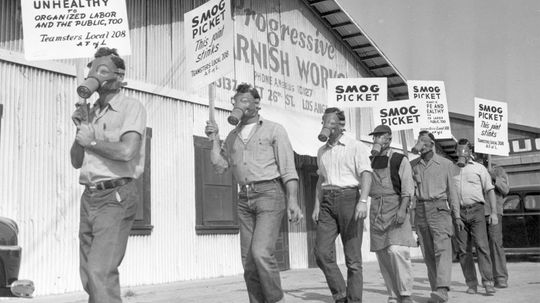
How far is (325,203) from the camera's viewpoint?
6977mm

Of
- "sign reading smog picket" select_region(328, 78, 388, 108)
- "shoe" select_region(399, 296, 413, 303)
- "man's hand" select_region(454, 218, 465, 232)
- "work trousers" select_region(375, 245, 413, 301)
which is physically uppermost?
"sign reading smog picket" select_region(328, 78, 388, 108)

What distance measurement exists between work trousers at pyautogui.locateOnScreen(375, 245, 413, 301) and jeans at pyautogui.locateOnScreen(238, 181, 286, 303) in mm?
2023

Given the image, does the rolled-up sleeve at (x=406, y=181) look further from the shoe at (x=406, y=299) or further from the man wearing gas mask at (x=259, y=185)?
the man wearing gas mask at (x=259, y=185)

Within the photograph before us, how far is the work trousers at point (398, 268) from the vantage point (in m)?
6.93

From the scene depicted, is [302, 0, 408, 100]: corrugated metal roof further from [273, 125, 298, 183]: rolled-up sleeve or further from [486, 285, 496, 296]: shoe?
[273, 125, 298, 183]: rolled-up sleeve

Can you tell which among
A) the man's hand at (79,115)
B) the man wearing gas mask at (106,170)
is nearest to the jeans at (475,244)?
the man wearing gas mask at (106,170)

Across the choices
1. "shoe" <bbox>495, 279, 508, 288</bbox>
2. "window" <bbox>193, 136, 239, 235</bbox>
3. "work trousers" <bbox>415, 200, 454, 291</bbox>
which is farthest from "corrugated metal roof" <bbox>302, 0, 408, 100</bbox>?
"work trousers" <bbox>415, 200, 454, 291</bbox>

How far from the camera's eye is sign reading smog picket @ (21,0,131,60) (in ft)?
17.4

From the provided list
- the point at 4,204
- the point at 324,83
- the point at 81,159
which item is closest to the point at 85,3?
the point at 81,159

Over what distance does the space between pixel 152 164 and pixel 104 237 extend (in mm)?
6826

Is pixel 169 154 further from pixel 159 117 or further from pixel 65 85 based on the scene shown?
pixel 65 85

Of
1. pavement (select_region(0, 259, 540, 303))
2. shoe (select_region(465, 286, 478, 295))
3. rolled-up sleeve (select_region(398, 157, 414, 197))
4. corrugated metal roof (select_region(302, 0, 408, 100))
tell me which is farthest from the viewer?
corrugated metal roof (select_region(302, 0, 408, 100))

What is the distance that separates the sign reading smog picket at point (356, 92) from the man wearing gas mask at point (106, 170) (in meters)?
6.80

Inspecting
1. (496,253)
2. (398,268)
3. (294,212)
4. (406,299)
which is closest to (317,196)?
(398,268)
